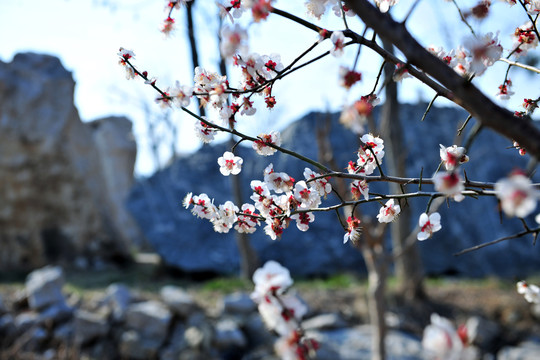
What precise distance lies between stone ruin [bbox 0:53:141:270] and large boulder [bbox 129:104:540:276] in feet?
4.51

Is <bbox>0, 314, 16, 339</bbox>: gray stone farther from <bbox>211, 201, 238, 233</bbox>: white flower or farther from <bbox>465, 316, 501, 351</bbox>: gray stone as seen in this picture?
<bbox>465, 316, 501, 351</bbox>: gray stone

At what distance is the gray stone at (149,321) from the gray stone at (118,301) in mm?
121

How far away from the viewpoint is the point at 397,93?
534 centimetres

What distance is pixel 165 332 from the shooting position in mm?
4188

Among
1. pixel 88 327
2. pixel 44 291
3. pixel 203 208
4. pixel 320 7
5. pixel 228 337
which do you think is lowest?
pixel 228 337

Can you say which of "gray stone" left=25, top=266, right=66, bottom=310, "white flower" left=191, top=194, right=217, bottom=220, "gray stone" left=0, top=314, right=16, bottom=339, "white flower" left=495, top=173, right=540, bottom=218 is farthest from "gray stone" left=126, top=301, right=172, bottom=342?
"white flower" left=495, top=173, right=540, bottom=218

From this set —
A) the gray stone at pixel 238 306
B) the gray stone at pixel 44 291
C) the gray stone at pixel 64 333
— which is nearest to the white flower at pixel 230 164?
the gray stone at pixel 64 333

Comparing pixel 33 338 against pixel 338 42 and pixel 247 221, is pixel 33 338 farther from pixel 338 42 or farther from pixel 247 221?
pixel 338 42

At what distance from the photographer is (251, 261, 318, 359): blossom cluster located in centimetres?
91

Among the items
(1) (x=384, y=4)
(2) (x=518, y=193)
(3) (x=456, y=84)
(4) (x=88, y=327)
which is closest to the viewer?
(2) (x=518, y=193)

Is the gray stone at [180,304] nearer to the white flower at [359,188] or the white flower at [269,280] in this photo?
the white flower at [359,188]

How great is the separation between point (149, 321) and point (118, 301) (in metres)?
0.50

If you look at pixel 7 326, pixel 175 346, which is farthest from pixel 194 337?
pixel 7 326

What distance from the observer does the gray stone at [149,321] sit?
415 centimetres
